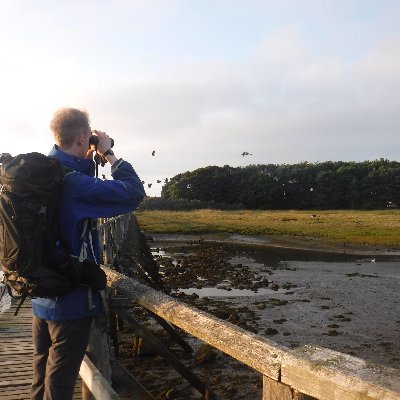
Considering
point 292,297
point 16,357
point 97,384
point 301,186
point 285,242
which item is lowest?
point 292,297

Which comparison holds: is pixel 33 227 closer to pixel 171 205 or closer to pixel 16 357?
pixel 16 357

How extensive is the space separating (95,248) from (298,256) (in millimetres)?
32926

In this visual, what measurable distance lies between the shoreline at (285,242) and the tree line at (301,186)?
2174 inches

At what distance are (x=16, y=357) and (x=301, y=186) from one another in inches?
4273

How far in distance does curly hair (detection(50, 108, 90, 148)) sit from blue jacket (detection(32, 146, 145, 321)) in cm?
10

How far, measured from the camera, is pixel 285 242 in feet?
146

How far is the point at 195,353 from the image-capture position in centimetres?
1159

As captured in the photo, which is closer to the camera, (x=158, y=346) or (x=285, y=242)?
(x=158, y=346)

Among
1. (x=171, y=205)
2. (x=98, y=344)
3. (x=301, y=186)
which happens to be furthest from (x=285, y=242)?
(x=301, y=186)

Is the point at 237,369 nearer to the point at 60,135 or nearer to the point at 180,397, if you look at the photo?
the point at 180,397

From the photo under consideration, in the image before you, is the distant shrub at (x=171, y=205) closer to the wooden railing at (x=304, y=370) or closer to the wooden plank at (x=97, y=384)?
the wooden plank at (x=97, y=384)

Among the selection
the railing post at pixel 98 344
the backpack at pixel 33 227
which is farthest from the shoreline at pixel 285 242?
the backpack at pixel 33 227

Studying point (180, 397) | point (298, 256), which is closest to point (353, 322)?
point (180, 397)

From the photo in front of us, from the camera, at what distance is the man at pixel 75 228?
323cm
